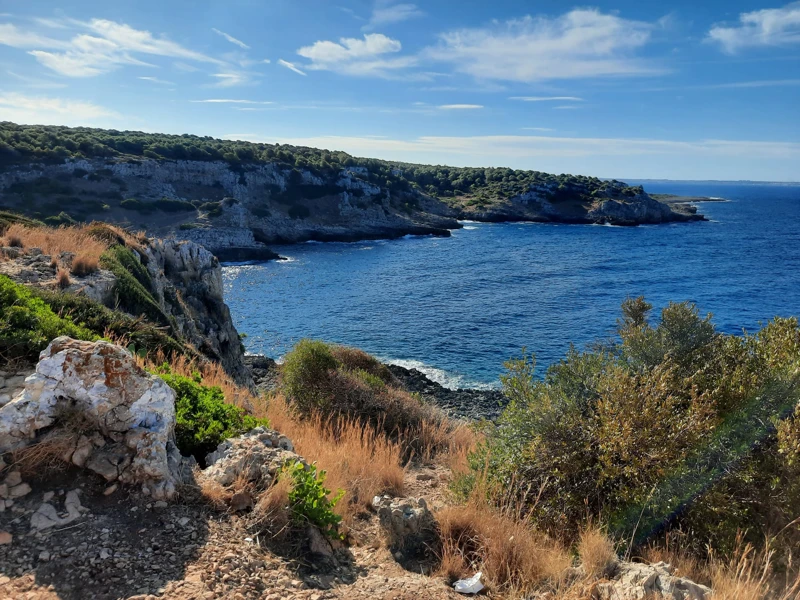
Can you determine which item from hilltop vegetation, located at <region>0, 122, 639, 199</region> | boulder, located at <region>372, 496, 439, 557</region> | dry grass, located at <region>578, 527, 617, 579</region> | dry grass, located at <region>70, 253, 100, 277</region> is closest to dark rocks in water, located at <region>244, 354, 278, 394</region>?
dry grass, located at <region>70, 253, 100, 277</region>

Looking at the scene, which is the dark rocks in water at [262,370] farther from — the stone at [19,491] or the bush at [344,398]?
the stone at [19,491]

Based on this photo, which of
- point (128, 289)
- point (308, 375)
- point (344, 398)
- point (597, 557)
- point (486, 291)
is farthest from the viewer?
point (486, 291)

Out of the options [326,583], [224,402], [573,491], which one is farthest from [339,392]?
[326,583]

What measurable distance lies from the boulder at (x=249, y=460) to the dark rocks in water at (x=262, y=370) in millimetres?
20078

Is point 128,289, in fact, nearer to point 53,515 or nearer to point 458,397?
point 53,515

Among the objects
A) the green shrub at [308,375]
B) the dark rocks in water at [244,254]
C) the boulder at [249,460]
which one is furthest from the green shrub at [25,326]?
the dark rocks in water at [244,254]

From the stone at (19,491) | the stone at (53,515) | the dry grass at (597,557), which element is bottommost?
the dry grass at (597,557)

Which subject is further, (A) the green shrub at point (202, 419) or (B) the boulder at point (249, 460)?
(A) the green shrub at point (202, 419)

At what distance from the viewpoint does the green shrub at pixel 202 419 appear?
225 inches

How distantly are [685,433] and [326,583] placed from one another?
13.6 ft

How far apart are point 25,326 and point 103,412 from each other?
2.81m

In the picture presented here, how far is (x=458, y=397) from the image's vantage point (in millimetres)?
25953

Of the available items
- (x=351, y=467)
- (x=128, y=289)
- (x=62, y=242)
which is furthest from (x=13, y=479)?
(x=62, y=242)

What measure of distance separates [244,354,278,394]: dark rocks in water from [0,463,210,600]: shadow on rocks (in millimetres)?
21249
